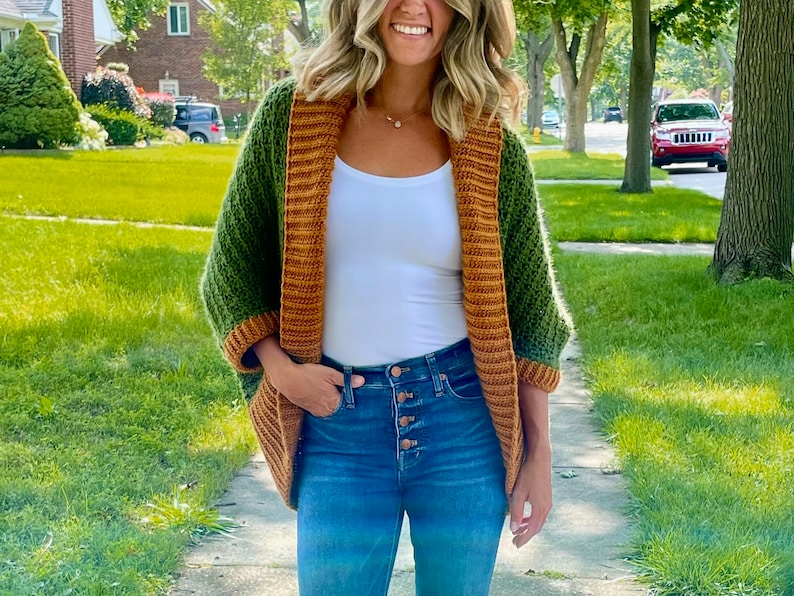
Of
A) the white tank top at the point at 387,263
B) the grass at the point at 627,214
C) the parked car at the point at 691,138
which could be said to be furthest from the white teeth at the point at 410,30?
the parked car at the point at 691,138

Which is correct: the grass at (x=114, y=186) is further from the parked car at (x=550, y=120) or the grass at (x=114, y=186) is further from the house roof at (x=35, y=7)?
the parked car at (x=550, y=120)

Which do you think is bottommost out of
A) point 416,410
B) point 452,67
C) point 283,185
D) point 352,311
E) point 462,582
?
point 462,582

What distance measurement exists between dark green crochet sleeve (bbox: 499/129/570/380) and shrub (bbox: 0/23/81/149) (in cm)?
2229

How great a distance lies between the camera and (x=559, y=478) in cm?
455

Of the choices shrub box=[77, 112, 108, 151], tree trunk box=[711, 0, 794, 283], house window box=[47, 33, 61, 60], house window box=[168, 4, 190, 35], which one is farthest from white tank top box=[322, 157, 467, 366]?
house window box=[168, 4, 190, 35]

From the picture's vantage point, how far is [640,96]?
16844 mm

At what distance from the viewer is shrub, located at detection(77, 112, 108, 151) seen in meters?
24.8

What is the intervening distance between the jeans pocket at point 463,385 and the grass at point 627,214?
985 centimetres

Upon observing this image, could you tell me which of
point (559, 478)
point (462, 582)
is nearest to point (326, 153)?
point (462, 582)

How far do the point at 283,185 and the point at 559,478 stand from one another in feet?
9.13

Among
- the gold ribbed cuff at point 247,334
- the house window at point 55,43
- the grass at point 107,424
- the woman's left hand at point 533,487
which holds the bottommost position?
the grass at point 107,424

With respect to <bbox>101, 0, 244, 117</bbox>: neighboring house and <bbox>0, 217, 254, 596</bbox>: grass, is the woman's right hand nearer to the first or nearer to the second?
<bbox>0, 217, 254, 596</bbox>: grass

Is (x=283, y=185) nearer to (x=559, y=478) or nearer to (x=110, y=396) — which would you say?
(x=559, y=478)

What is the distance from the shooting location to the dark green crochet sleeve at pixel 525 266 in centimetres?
219
